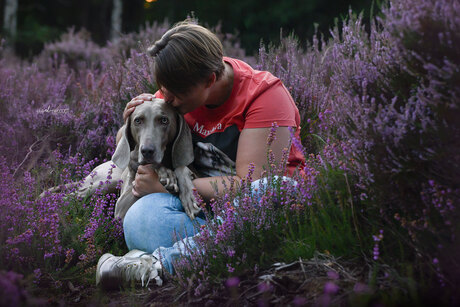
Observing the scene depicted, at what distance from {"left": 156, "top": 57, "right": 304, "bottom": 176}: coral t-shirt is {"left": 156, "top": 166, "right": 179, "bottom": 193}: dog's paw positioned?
11.9 inches

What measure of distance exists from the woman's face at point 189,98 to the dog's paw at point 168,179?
419mm

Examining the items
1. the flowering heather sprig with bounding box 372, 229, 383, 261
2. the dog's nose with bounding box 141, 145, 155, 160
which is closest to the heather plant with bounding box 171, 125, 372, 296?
the flowering heather sprig with bounding box 372, 229, 383, 261

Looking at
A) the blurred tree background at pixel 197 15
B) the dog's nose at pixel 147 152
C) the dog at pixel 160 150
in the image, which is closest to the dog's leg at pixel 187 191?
the dog at pixel 160 150

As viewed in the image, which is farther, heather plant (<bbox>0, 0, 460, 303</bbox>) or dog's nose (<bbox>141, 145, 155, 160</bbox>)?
dog's nose (<bbox>141, 145, 155, 160</bbox>)

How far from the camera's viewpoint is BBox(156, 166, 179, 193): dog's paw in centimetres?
319

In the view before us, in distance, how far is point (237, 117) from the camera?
10.6 ft

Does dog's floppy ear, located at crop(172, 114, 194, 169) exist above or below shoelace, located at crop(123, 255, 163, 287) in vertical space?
above

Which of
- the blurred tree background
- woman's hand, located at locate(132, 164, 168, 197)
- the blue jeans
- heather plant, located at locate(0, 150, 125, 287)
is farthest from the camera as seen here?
the blurred tree background

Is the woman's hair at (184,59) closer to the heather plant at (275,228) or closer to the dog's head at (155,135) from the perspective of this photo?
the dog's head at (155,135)

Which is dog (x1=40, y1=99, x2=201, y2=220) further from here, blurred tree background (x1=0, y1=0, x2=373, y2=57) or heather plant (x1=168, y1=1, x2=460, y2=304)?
blurred tree background (x1=0, y1=0, x2=373, y2=57)

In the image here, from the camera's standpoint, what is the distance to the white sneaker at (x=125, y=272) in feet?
9.10

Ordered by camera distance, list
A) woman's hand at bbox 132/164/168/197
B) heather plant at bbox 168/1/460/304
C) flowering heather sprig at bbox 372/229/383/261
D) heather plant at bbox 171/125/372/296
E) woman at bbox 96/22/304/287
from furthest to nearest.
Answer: woman's hand at bbox 132/164/168/197, woman at bbox 96/22/304/287, heather plant at bbox 171/125/372/296, flowering heather sprig at bbox 372/229/383/261, heather plant at bbox 168/1/460/304

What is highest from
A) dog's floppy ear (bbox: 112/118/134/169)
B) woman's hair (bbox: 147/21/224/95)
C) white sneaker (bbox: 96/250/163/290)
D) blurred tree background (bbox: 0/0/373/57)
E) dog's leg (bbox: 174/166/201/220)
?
blurred tree background (bbox: 0/0/373/57)

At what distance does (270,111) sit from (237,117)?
9.2 inches
